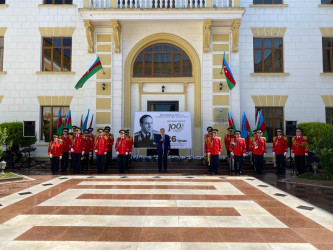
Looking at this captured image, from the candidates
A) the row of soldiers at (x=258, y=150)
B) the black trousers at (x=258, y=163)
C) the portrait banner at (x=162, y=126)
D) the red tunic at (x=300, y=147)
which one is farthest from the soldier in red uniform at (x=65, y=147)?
the red tunic at (x=300, y=147)

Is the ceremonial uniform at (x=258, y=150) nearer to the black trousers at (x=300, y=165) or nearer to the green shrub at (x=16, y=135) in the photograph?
the black trousers at (x=300, y=165)

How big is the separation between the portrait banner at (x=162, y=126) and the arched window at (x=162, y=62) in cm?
249

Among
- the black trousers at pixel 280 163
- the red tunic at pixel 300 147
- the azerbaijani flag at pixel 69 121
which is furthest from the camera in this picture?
the azerbaijani flag at pixel 69 121

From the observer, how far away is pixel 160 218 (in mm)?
4801

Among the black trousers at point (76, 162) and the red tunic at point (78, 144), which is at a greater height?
the red tunic at point (78, 144)

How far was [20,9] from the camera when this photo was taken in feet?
45.7

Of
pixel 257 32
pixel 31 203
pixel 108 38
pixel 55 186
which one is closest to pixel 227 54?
pixel 257 32

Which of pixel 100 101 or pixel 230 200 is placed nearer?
pixel 230 200

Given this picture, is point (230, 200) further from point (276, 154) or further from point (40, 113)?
point (40, 113)

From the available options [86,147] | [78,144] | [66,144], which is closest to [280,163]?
[86,147]

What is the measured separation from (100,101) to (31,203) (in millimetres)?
7830

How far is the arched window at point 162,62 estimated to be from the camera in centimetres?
1367

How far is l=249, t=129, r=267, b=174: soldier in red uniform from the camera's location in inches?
404

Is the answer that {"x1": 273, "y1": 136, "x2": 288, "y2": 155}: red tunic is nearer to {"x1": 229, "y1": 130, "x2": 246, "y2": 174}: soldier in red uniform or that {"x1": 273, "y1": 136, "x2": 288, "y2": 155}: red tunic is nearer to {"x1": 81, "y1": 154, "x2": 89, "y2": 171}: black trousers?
{"x1": 229, "y1": 130, "x2": 246, "y2": 174}: soldier in red uniform
